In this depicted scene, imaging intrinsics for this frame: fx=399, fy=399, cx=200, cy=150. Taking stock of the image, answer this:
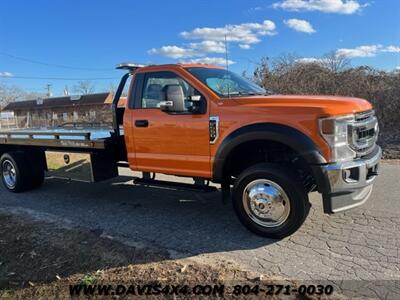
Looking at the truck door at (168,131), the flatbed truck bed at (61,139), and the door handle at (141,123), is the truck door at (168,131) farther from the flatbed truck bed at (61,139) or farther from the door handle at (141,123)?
the flatbed truck bed at (61,139)

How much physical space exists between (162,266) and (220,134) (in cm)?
180

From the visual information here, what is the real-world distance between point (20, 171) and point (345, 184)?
6.03m

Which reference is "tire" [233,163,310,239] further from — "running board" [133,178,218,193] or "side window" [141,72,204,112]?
"side window" [141,72,204,112]

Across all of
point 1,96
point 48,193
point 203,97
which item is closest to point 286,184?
point 203,97

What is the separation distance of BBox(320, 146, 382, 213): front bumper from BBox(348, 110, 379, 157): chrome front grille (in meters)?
0.15

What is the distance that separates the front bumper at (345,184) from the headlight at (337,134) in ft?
0.40

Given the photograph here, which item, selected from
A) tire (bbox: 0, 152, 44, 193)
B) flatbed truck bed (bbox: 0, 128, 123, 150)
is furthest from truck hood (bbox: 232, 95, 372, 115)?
tire (bbox: 0, 152, 44, 193)

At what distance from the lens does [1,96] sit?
84.6m

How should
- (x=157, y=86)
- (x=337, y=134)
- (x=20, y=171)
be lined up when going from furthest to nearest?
(x=20, y=171)
(x=157, y=86)
(x=337, y=134)

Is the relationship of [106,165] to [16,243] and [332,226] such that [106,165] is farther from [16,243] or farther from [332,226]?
[332,226]

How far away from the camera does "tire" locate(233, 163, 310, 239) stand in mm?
4566

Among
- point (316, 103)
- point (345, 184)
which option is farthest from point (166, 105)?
point (345, 184)

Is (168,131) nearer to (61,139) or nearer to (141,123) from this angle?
(141,123)

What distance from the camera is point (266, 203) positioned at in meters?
4.74
